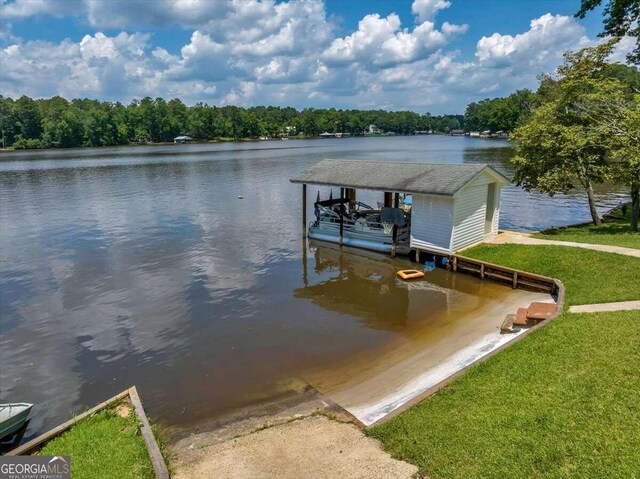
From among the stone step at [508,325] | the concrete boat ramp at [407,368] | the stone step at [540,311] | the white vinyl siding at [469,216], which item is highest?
the white vinyl siding at [469,216]

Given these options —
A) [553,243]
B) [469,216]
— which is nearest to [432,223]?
[469,216]

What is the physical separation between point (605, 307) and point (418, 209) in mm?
10810

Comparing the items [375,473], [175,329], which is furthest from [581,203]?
[375,473]

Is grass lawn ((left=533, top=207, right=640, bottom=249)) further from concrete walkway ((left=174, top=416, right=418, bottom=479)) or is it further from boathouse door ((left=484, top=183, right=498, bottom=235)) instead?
concrete walkway ((left=174, top=416, right=418, bottom=479))

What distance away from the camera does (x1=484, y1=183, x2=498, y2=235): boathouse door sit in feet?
79.6

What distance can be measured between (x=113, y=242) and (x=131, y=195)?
20.1 meters

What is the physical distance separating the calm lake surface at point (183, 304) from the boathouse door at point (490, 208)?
441cm

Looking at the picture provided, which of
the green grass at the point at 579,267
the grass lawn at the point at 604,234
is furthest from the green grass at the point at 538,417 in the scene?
the grass lawn at the point at 604,234

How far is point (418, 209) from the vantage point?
23.2 metres

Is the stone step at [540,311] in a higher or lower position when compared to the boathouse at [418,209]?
lower

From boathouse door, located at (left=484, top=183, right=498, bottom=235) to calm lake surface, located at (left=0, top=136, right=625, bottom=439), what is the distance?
4.41 meters

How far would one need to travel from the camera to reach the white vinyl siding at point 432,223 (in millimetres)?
22094

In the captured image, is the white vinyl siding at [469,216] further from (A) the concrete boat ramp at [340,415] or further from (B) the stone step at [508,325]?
(B) the stone step at [508,325]

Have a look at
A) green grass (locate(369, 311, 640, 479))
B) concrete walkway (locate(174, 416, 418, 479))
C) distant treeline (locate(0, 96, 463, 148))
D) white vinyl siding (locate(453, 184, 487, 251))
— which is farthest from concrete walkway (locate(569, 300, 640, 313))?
distant treeline (locate(0, 96, 463, 148))
